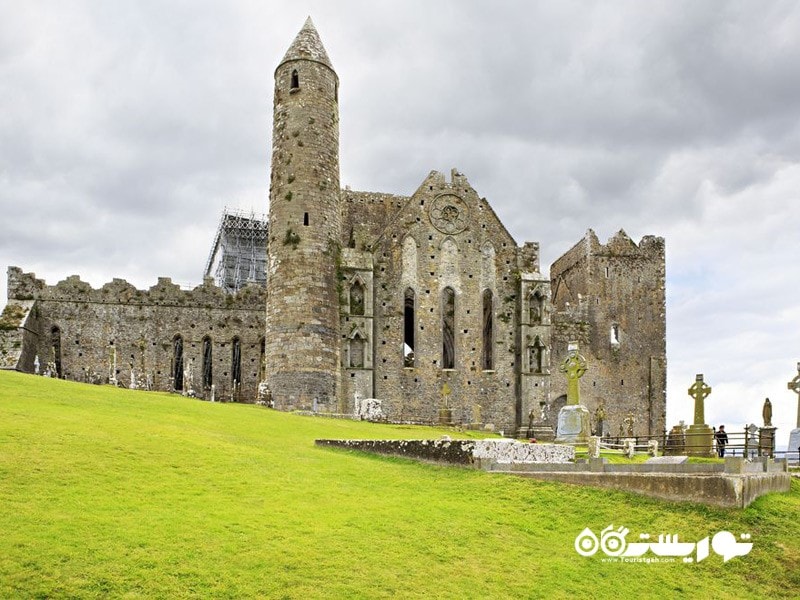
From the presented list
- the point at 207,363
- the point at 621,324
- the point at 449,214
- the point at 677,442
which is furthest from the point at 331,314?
the point at 621,324

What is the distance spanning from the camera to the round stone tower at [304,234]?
131ft

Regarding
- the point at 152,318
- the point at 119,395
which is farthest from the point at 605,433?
the point at 119,395

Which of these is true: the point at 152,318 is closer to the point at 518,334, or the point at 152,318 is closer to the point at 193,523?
the point at 518,334

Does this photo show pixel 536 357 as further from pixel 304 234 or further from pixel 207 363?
pixel 207 363

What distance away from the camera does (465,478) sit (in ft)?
60.8

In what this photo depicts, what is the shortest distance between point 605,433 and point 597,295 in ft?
29.8

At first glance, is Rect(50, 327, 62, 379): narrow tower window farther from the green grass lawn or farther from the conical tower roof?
the green grass lawn

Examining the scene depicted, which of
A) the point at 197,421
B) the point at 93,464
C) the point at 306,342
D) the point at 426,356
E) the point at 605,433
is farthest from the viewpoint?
the point at 605,433

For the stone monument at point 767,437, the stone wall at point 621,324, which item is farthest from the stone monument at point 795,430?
the stone wall at point 621,324

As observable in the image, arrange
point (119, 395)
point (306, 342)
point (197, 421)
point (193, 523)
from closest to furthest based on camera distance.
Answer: point (193, 523)
point (197, 421)
point (119, 395)
point (306, 342)

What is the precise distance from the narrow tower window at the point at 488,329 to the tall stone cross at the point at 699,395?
1983 cm

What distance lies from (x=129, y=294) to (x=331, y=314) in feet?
44.1

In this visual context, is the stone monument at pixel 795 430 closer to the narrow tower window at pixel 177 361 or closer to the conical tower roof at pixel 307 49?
the conical tower roof at pixel 307 49

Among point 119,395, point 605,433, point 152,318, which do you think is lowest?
point 605,433
